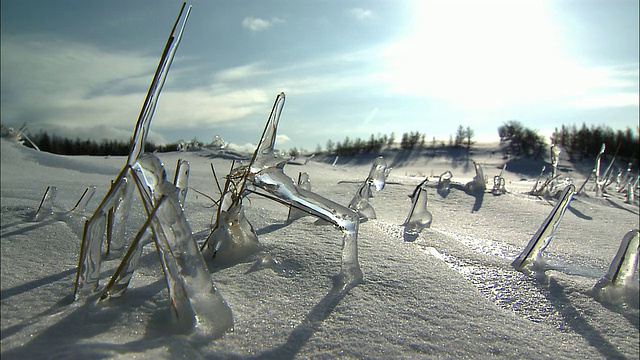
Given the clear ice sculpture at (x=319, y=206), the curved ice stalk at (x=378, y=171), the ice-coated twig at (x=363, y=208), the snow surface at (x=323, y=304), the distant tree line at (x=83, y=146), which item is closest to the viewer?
the snow surface at (x=323, y=304)

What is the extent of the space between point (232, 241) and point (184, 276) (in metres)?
0.40

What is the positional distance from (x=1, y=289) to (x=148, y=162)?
41 centimetres

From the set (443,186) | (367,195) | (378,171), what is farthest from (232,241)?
(443,186)

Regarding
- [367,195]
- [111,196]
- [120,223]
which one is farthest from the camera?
[367,195]

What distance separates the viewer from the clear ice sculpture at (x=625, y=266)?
4.12ft

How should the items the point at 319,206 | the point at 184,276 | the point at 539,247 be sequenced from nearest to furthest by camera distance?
the point at 184,276 → the point at 319,206 → the point at 539,247

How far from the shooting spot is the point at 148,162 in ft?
3.14

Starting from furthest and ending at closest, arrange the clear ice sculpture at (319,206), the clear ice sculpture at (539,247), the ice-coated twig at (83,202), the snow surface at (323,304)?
the ice-coated twig at (83,202) → the clear ice sculpture at (539,247) → the clear ice sculpture at (319,206) → the snow surface at (323,304)

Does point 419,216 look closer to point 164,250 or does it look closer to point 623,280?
point 623,280

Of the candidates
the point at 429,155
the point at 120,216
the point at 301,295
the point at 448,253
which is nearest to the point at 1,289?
the point at 120,216

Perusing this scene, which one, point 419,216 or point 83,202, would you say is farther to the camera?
point 419,216

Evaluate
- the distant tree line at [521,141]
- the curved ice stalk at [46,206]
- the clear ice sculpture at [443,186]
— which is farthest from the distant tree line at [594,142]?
the curved ice stalk at [46,206]

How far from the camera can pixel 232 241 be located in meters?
1.25

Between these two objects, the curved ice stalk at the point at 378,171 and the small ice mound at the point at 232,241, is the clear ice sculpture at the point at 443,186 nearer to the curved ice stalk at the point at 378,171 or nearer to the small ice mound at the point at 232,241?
the curved ice stalk at the point at 378,171
